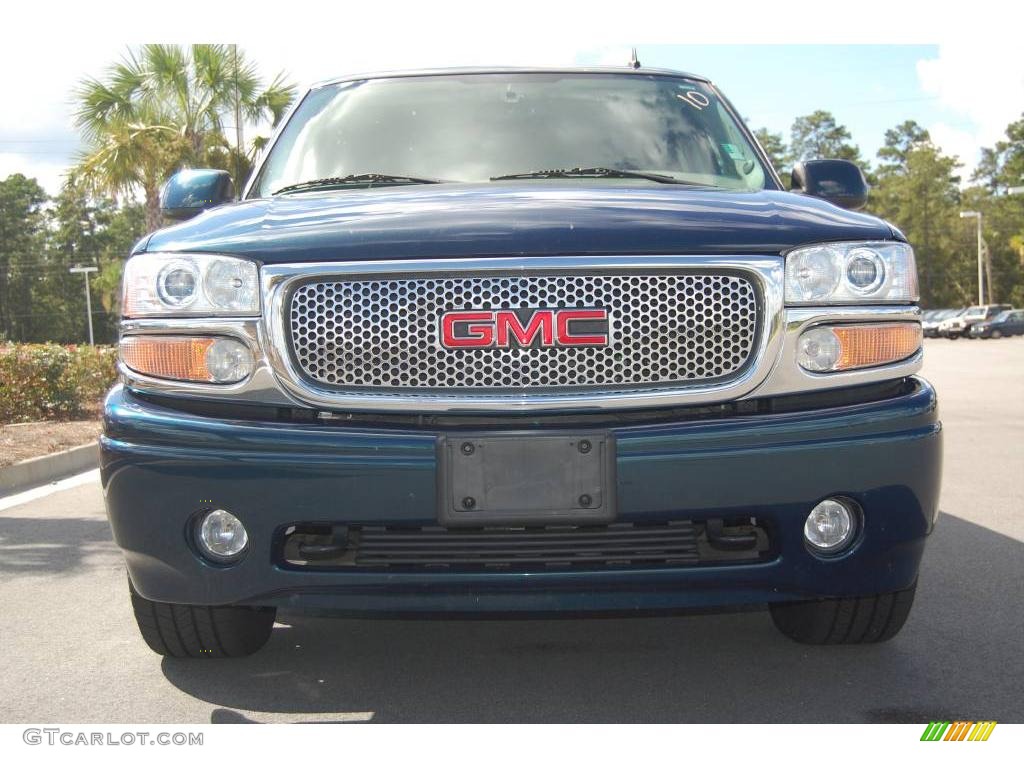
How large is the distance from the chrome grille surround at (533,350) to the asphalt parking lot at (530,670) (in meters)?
0.85

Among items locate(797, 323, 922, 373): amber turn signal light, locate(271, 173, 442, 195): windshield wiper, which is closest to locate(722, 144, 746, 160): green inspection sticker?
locate(271, 173, 442, 195): windshield wiper

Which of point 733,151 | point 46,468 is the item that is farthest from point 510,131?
point 46,468

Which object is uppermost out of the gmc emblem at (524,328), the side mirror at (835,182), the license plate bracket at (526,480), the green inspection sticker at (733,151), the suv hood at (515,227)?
the green inspection sticker at (733,151)

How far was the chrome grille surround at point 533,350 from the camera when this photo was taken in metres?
3.03

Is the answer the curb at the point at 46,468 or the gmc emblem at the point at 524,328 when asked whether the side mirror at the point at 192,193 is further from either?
the curb at the point at 46,468

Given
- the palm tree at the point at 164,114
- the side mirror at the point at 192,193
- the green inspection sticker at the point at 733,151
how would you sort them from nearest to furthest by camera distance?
1. the side mirror at the point at 192,193
2. the green inspection sticker at the point at 733,151
3. the palm tree at the point at 164,114

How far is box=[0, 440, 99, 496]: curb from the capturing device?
873cm

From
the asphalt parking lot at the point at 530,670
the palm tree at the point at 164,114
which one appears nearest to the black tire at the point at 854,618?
the asphalt parking lot at the point at 530,670

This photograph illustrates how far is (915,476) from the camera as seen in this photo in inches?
121

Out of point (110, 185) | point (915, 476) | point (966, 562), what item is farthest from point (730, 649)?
point (110, 185)

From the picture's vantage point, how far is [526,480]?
2910mm

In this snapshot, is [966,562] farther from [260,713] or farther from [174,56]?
[174,56]

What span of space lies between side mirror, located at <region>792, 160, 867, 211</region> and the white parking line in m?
5.45

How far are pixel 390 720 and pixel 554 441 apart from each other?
886mm
